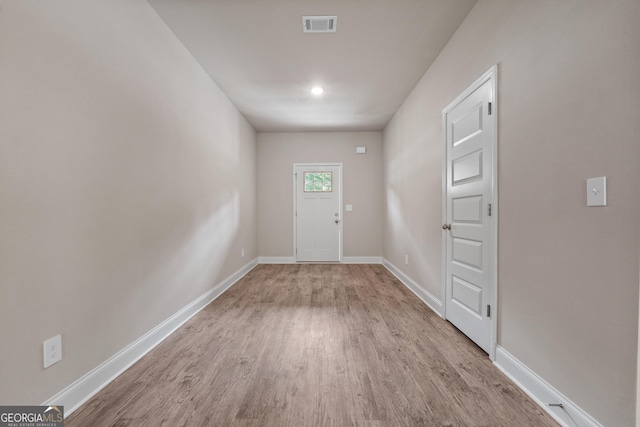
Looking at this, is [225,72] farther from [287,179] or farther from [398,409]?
[398,409]

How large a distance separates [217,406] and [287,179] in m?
4.71

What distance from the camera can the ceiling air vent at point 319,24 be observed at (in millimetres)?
2449

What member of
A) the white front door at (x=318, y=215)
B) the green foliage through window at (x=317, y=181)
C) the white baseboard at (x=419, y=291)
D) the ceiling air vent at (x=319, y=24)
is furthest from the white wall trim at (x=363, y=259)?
the ceiling air vent at (x=319, y=24)

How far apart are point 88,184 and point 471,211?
2545 mm

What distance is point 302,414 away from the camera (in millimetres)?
1492

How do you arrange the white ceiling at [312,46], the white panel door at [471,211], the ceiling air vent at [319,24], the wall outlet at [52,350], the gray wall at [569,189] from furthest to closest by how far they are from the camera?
the ceiling air vent at [319,24] → the white ceiling at [312,46] → the white panel door at [471,211] → the wall outlet at [52,350] → the gray wall at [569,189]

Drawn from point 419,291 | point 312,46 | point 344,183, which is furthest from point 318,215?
point 312,46

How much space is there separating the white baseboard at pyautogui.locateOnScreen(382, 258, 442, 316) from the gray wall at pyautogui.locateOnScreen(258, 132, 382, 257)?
1154 millimetres

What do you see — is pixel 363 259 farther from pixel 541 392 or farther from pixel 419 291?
pixel 541 392

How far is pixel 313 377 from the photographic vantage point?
Answer: 6.02 feet

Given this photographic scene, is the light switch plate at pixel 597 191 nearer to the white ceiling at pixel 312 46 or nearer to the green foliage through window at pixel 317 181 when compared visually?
the white ceiling at pixel 312 46

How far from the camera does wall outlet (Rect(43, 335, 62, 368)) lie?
1398 mm

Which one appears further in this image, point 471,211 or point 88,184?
point 471,211

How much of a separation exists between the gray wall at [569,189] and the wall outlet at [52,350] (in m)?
2.46
